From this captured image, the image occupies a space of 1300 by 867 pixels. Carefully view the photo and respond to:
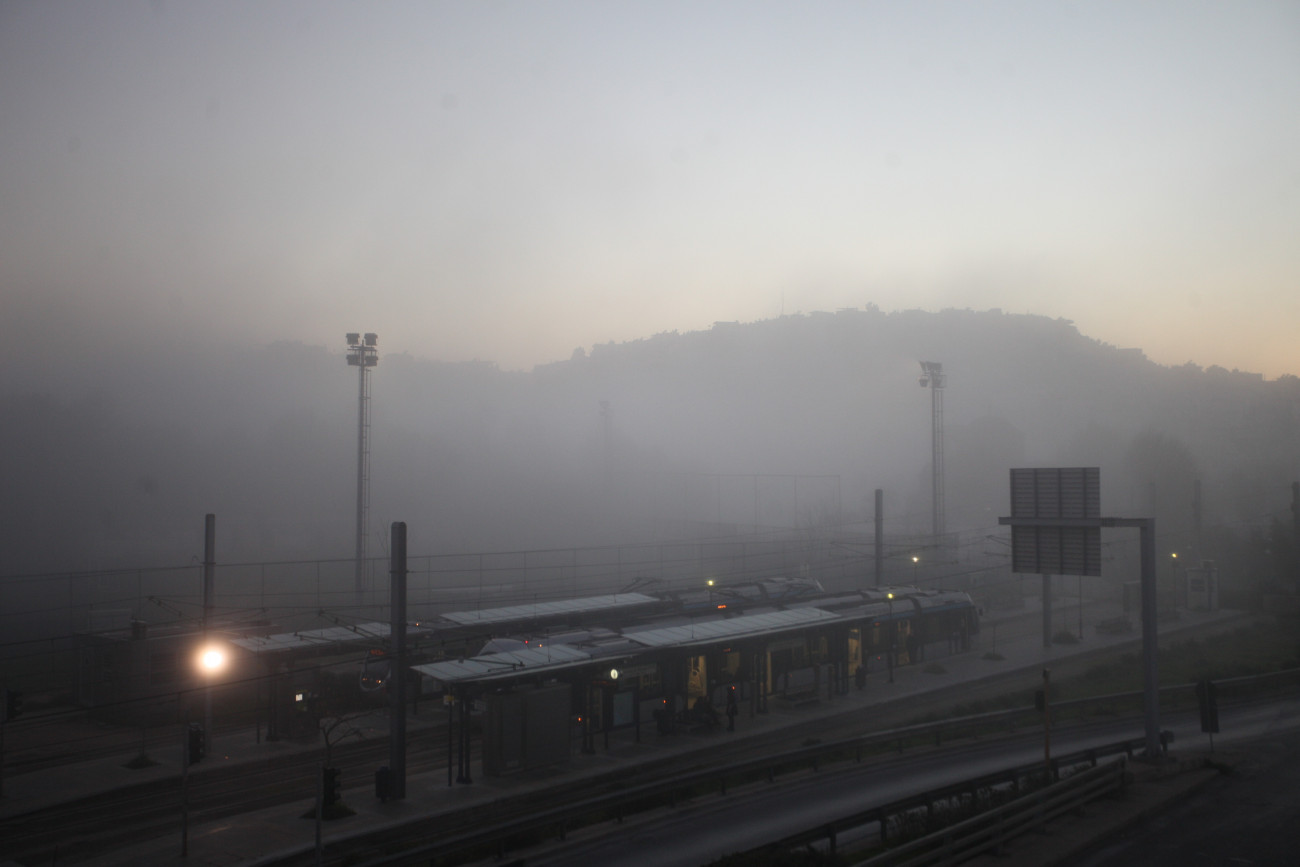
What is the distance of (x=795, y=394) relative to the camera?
181250 mm

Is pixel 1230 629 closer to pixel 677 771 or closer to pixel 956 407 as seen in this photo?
pixel 677 771

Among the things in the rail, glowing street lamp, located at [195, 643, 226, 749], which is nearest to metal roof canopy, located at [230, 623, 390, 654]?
glowing street lamp, located at [195, 643, 226, 749]

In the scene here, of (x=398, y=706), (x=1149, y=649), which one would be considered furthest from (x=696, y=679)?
(x=1149, y=649)

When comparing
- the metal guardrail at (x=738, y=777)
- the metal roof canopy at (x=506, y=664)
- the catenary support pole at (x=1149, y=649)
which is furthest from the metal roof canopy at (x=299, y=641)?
the catenary support pole at (x=1149, y=649)

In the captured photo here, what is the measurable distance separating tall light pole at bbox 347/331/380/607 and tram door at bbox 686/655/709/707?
52.6 ft

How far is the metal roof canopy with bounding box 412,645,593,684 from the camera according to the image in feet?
60.5

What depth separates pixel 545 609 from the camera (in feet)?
91.6

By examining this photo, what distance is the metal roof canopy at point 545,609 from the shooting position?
85.8ft

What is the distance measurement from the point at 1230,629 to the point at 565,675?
34.2m

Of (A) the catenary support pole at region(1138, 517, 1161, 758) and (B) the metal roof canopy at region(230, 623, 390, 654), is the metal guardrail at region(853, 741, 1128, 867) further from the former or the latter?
(B) the metal roof canopy at region(230, 623, 390, 654)

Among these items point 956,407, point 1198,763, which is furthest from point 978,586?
point 956,407

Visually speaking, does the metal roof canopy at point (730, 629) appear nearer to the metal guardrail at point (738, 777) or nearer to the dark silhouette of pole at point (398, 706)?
the metal guardrail at point (738, 777)

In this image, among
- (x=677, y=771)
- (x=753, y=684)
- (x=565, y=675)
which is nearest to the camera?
(x=677, y=771)

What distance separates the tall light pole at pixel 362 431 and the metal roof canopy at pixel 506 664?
1485cm
